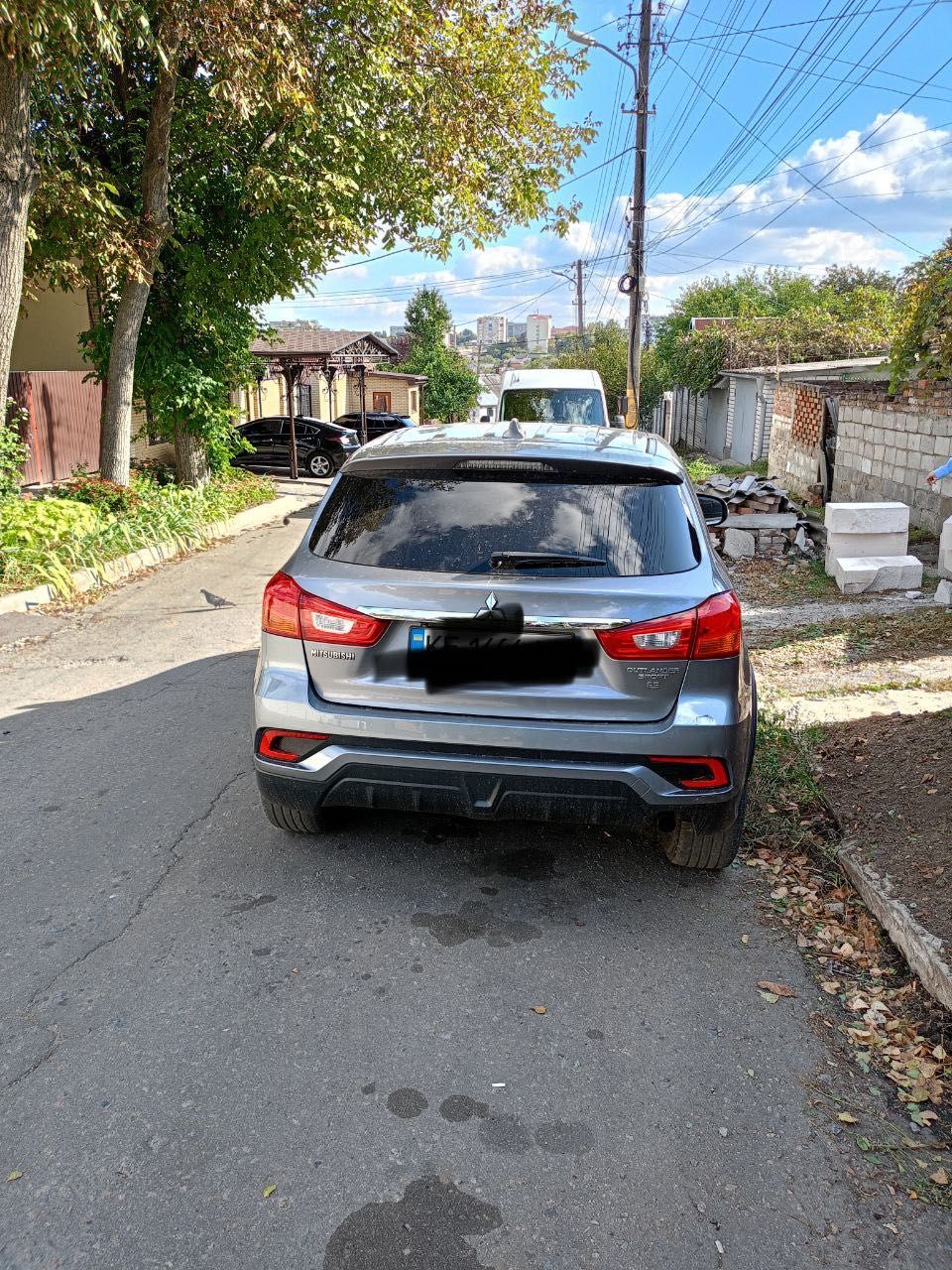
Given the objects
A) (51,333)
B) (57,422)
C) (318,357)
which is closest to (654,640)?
(57,422)

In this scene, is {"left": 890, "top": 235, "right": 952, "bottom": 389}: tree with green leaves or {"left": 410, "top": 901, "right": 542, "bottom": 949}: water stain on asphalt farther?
{"left": 890, "top": 235, "right": 952, "bottom": 389}: tree with green leaves

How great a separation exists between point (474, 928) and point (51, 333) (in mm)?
18417

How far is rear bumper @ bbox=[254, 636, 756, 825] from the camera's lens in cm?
327

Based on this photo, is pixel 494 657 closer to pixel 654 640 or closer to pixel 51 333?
pixel 654 640

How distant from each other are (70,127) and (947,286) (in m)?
11.4

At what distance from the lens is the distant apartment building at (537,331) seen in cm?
15162

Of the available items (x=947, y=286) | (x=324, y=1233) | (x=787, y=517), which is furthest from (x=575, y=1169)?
(x=787, y=517)

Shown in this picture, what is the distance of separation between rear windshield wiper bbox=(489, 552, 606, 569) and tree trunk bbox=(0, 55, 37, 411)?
781 cm

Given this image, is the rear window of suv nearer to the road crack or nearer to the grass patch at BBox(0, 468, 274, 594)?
the road crack

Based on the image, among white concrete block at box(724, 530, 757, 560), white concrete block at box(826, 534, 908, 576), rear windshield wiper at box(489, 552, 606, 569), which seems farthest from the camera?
white concrete block at box(724, 530, 757, 560)

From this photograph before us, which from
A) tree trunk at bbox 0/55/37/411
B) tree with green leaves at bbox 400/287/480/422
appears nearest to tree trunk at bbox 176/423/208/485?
tree trunk at bbox 0/55/37/411

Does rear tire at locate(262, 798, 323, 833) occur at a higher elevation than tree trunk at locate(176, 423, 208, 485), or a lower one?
lower

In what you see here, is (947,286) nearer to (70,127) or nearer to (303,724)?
(303,724)

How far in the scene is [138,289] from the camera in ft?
41.9
